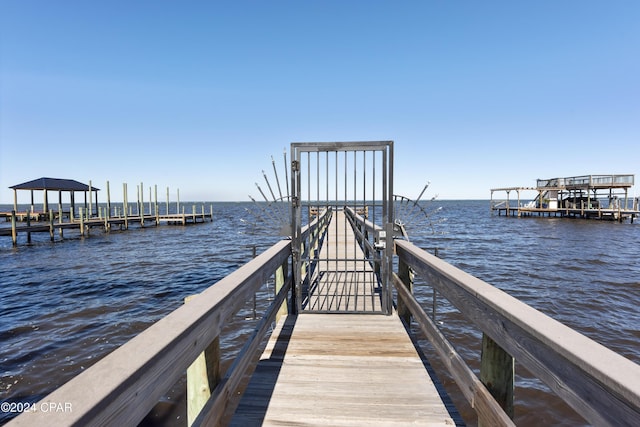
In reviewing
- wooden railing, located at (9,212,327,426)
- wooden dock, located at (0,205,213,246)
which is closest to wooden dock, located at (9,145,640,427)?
wooden railing, located at (9,212,327,426)

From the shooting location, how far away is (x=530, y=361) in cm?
145

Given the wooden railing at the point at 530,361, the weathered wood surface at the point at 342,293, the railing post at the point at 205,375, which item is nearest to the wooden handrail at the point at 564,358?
the wooden railing at the point at 530,361

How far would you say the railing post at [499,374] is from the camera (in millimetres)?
1852

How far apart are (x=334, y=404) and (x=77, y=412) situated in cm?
200

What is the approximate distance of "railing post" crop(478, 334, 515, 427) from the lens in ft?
6.07

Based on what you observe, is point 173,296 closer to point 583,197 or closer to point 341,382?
point 341,382

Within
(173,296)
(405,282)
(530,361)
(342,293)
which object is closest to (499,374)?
(530,361)

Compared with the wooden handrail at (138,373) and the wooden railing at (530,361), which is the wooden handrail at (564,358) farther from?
the wooden handrail at (138,373)

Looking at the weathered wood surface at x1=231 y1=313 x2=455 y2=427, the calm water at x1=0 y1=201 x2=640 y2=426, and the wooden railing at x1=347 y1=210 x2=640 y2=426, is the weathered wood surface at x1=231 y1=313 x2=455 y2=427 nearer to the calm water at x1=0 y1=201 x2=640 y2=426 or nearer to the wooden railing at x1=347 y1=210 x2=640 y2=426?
the wooden railing at x1=347 y1=210 x2=640 y2=426

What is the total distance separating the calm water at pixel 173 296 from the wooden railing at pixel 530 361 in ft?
5.54

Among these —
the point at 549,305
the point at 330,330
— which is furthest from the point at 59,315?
the point at 549,305

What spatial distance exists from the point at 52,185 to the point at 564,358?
135ft

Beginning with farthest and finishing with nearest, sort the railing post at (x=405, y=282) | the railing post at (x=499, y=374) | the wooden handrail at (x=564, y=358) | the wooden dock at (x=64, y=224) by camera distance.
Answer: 1. the wooden dock at (x=64, y=224)
2. the railing post at (x=405, y=282)
3. the railing post at (x=499, y=374)
4. the wooden handrail at (x=564, y=358)

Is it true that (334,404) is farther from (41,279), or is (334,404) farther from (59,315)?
(41,279)
